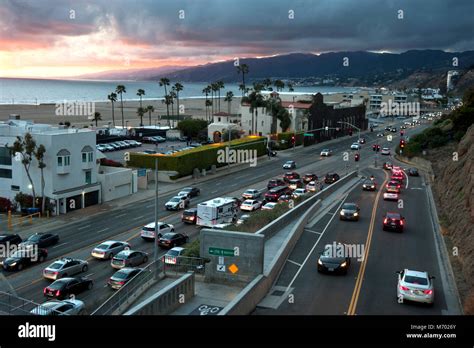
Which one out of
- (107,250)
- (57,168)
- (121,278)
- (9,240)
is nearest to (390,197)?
(107,250)

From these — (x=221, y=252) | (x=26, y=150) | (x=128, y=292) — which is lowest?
(x=128, y=292)

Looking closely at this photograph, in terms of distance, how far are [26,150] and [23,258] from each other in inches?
688

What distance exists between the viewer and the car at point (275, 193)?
172 feet

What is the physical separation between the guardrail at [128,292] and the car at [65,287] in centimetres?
595

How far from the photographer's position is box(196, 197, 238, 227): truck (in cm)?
4097

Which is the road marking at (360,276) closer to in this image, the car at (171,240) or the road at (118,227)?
the road at (118,227)

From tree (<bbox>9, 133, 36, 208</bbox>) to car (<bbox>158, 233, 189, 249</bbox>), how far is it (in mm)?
16466

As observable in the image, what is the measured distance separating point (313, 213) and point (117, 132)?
6910 cm

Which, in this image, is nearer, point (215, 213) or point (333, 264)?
point (333, 264)

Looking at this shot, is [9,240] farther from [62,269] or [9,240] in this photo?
[62,269]

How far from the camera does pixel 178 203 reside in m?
48.7

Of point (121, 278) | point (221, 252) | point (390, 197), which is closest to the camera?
point (221, 252)

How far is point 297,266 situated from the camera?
24.8 meters
